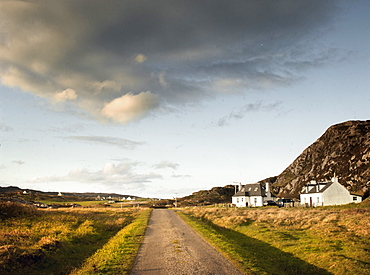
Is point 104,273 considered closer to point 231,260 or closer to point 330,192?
point 231,260

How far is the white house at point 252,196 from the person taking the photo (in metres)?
89.0

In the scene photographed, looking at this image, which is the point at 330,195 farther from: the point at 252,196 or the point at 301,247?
the point at 301,247

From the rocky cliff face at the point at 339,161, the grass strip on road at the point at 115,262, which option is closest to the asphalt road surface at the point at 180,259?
the grass strip on road at the point at 115,262

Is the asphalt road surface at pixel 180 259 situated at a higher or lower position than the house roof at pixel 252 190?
lower

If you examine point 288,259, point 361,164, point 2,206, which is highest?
point 361,164

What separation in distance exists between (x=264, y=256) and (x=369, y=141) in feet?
439

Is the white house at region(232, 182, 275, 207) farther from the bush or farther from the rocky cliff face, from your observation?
the bush

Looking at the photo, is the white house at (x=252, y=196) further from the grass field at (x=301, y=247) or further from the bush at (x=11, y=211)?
the bush at (x=11, y=211)

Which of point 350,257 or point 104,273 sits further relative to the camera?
point 350,257

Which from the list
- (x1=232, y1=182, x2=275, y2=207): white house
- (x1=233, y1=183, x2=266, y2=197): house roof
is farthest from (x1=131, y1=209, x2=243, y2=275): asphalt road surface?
(x1=233, y1=183, x2=266, y2=197): house roof

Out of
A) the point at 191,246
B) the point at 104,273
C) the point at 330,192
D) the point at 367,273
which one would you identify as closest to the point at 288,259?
the point at 367,273

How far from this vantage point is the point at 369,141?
4993 inches

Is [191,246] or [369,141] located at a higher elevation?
[369,141]

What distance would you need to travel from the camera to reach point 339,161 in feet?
444
